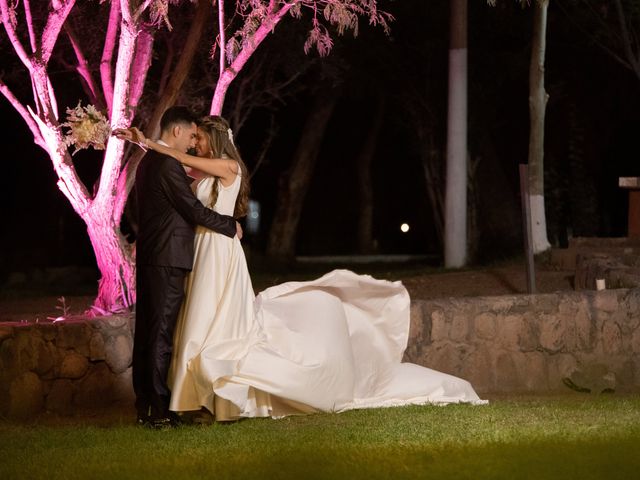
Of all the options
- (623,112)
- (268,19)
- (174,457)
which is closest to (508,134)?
(623,112)

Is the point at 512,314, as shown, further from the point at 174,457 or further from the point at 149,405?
the point at 174,457

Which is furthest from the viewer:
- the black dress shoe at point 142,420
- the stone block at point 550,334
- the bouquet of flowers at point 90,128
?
the stone block at point 550,334

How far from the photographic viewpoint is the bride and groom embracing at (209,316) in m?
8.26

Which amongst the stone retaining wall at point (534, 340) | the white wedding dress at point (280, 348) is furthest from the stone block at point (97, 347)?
the stone retaining wall at point (534, 340)

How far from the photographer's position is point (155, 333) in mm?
8211

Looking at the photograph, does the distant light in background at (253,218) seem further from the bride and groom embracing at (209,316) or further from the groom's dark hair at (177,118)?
the groom's dark hair at (177,118)

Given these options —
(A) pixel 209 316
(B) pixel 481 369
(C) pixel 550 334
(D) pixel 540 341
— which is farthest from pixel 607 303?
(A) pixel 209 316

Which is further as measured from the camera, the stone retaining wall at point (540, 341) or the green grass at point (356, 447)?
the stone retaining wall at point (540, 341)

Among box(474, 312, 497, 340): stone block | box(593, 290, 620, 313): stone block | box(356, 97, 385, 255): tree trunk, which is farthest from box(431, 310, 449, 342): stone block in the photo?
box(356, 97, 385, 255): tree trunk

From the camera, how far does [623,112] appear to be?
29516mm

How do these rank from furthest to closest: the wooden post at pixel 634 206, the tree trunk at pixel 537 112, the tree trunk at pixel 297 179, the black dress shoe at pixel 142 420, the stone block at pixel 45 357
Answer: the tree trunk at pixel 297 179 → the tree trunk at pixel 537 112 → the wooden post at pixel 634 206 → the stone block at pixel 45 357 → the black dress shoe at pixel 142 420

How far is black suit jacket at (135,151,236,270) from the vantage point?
8297mm

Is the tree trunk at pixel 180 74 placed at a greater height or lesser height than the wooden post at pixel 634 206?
greater

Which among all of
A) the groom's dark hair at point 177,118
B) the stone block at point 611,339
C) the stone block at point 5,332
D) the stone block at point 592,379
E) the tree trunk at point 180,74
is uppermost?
the tree trunk at point 180,74
